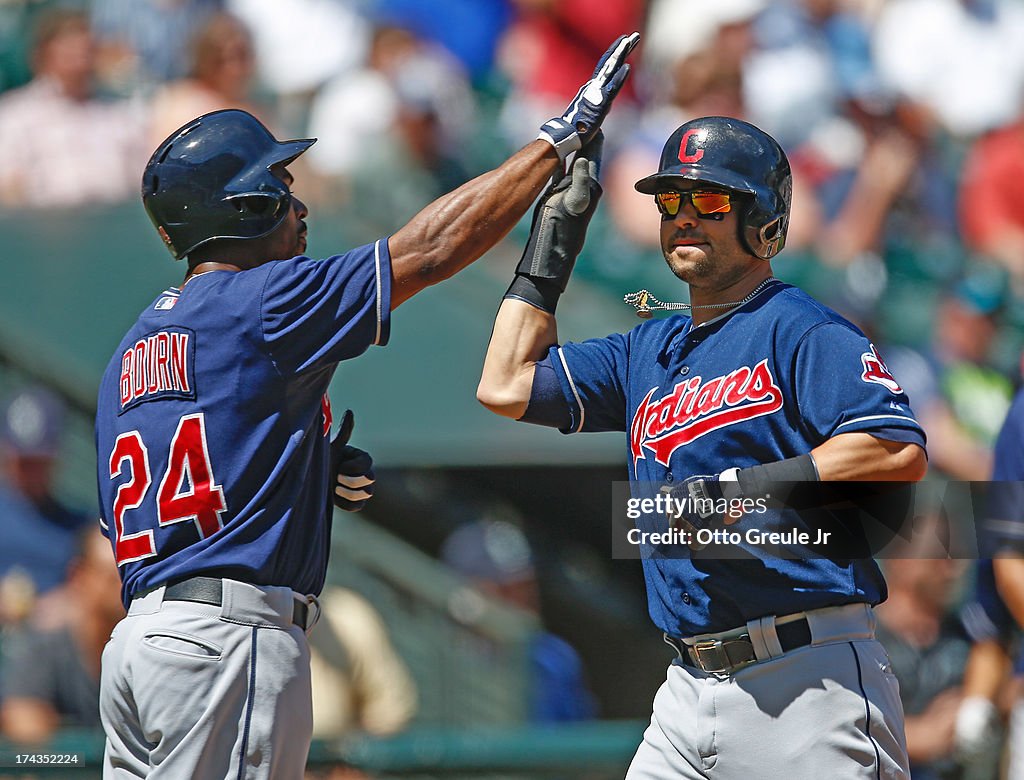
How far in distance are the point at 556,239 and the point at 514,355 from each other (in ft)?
1.01

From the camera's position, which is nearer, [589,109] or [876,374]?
[876,374]

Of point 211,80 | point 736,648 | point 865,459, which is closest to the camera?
point 865,459

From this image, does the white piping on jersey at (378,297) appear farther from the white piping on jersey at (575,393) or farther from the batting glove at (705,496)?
the batting glove at (705,496)

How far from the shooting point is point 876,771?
109 inches

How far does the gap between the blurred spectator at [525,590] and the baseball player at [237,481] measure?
2800 mm

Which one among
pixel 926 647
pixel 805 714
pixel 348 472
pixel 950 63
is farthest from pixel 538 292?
pixel 950 63

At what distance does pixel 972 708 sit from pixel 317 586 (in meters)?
2.57

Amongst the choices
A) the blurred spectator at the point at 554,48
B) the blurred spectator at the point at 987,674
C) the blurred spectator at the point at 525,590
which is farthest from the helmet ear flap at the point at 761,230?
the blurred spectator at the point at 554,48

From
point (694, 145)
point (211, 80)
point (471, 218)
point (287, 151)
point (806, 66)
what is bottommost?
point (471, 218)

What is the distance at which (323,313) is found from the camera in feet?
9.98

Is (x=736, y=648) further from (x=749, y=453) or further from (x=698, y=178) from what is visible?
(x=698, y=178)

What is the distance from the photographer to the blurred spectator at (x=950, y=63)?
7.96 m

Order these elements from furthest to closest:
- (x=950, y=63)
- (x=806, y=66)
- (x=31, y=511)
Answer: (x=950, y=63)
(x=806, y=66)
(x=31, y=511)

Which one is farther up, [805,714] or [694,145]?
[694,145]
